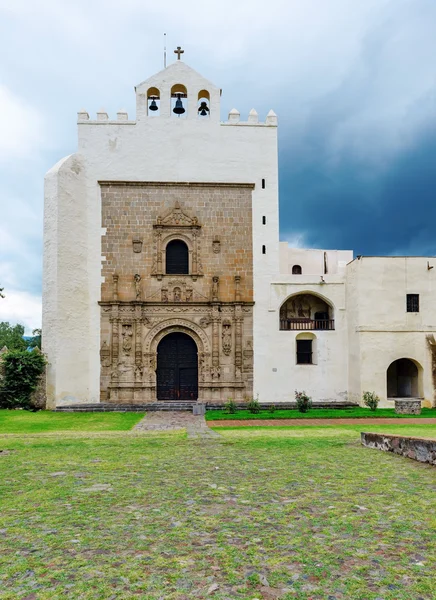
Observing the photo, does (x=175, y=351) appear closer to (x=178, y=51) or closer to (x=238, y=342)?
(x=238, y=342)

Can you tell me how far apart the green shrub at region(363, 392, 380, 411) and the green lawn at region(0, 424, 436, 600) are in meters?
13.7

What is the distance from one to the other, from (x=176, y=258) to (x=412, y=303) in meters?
11.5

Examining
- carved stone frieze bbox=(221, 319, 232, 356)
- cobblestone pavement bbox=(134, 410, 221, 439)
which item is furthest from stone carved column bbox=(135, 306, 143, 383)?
carved stone frieze bbox=(221, 319, 232, 356)

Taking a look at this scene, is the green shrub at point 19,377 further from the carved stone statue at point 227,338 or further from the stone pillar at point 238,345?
the stone pillar at point 238,345

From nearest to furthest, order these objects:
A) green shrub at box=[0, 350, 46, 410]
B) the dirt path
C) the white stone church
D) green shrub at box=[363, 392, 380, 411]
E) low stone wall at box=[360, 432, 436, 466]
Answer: low stone wall at box=[360, 432, 436, 466] → the dirt path → green shrub at box=[363, 392, 380, 411] → green shrub at box=[0, 350, 46, 410] → the white stone church

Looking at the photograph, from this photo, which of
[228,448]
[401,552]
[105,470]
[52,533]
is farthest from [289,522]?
[228,448]

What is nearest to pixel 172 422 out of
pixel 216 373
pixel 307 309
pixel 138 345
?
pixel 216 373

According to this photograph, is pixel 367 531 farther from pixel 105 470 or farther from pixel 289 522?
pixel 105 470

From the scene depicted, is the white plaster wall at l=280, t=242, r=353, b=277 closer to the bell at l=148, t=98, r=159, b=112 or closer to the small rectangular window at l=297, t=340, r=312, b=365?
the small rectangular window at l=297, t=340, r=312, b=365

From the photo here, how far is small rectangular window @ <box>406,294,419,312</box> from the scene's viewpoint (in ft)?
77.8

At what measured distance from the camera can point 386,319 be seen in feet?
76.5

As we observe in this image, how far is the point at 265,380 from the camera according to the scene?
24.1 metres

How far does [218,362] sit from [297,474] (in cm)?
1700

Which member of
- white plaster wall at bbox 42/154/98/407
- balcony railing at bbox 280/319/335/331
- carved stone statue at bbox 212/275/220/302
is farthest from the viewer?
balcony railing at bbox 280/319/335/331
